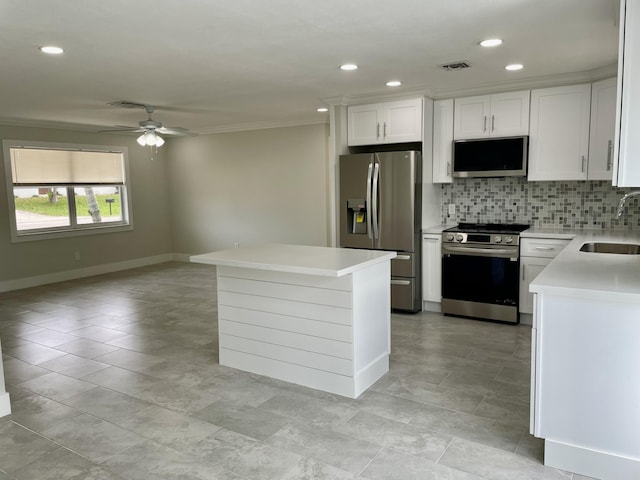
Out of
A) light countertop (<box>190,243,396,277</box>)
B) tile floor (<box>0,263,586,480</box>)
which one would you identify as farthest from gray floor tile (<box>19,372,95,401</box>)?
light countertop (<box>190,243,396,277</box>)

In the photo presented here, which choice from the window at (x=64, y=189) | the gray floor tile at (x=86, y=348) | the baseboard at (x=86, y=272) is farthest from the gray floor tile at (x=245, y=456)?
the window at (x=64, y=189)

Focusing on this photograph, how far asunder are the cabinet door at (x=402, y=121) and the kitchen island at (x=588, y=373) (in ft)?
9.49

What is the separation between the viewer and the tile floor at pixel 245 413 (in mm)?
2367

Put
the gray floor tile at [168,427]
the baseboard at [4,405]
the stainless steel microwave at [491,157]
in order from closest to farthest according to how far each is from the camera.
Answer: the gray floor tile at [168,427] → the baseboard at [4,405] → the stainless steel microwave at [491,157]

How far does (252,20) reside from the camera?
9.08 ft

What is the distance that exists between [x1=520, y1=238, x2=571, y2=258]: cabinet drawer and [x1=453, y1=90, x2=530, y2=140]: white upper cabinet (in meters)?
1.07

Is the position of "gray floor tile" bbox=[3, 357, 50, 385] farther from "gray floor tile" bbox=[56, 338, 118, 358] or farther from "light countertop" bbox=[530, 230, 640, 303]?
"light countertop" bbox=[530, 230, 640, 303]

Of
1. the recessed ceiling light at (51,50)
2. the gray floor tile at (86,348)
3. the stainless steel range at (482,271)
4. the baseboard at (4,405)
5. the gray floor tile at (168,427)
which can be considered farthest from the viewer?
the stainless steel range at (482,271)

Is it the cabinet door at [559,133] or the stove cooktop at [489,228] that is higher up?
the cabinet door at [559,133]

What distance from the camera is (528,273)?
177 inches

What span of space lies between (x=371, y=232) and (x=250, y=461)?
10.0 ft

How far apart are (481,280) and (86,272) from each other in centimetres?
602

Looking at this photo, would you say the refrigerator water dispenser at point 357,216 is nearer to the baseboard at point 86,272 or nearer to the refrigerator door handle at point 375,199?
the refrigerator door handle at point 375,199

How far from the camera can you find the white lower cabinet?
4346 mm
